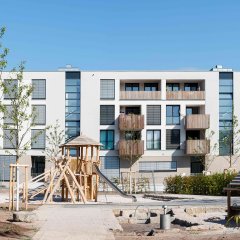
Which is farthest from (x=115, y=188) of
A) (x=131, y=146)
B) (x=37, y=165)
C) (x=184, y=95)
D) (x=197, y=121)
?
(x=184, y=95)

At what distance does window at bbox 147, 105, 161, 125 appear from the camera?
54.6m

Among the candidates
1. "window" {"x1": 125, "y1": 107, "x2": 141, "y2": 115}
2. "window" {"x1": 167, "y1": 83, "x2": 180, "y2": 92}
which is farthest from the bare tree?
"window" {"x1": 125, "y1": 107, "x2": 141, "y2": 115}

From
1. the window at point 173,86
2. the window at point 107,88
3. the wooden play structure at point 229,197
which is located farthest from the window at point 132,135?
the wooden play structure at point 229,197

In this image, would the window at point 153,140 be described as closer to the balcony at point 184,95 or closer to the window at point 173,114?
the window at point 173,114

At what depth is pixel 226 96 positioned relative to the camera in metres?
Result: 55.0

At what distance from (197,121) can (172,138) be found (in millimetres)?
3181

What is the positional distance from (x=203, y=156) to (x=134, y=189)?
43.5ft

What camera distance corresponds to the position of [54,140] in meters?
52.5

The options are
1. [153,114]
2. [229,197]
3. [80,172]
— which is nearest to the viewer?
[229,197]

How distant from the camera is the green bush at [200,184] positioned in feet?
122

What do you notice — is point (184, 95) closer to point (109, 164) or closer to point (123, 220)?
point (109, 164)

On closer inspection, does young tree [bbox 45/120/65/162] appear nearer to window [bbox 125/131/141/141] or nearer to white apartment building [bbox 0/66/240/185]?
white apartment building [bbox 0/66/240/185]

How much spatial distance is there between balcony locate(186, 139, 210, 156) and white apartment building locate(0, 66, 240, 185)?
94cm

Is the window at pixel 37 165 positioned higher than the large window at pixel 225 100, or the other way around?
the large window at pixel 225 100
